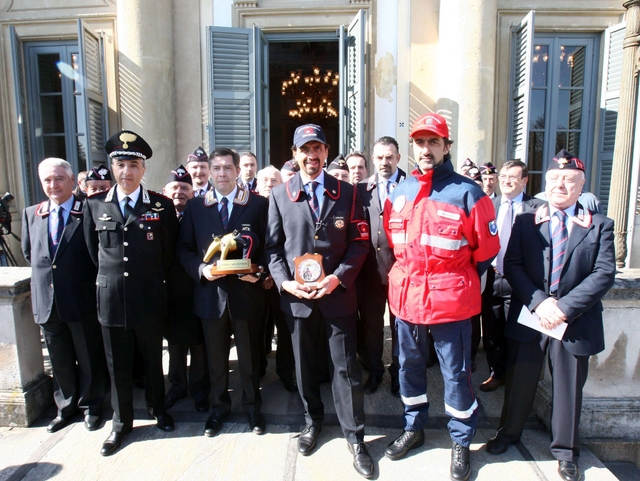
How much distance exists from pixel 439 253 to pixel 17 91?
7.00 meters

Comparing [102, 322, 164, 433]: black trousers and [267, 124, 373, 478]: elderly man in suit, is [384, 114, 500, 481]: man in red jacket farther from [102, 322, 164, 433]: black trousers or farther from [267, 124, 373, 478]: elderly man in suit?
[102, 322, 164, 433]: black trousers

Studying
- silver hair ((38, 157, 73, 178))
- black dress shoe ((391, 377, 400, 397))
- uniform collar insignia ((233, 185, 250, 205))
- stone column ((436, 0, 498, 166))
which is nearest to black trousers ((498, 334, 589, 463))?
black dress shoe ((391, 377, 400, 397))

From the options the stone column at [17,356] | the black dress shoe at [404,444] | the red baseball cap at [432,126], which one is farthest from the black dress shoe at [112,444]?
→ the red baseball cap at [432,126]

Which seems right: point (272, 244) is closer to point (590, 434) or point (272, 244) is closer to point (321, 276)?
point (321, 276)

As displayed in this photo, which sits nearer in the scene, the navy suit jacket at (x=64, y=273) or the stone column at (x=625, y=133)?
the navy suit jacket at (x=64, y=273)

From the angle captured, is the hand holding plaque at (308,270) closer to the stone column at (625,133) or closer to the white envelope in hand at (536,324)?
the white envelope in hand at (536,324)

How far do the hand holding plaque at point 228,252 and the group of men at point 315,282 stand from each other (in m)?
0.01

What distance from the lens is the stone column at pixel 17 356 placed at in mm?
2881

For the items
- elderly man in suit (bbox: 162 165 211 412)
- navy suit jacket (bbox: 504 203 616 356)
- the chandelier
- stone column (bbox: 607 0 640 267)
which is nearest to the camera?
navy suit jacket (bbox: 504 203 616 356)

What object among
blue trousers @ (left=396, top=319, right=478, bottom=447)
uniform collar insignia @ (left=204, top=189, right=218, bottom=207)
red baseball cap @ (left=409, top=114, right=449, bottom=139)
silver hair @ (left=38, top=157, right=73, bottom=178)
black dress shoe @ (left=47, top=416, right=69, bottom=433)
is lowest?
black dress shoe @ (left=47, top=416, right=69, bottom=433)

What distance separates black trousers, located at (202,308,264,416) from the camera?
276cm

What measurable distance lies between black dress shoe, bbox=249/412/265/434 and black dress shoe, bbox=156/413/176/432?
526 millimetres

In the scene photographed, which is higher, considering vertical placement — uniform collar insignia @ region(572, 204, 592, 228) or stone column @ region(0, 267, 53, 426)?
uniform collar insignia @ region(572, 204, 592, 228)

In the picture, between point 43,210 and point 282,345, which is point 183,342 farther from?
point 43,210
